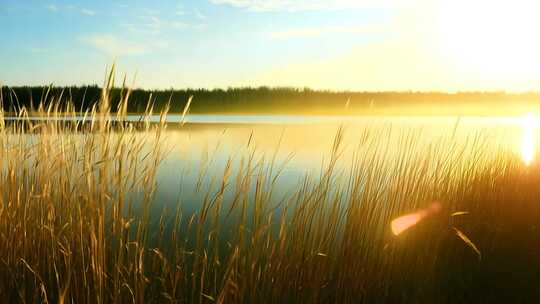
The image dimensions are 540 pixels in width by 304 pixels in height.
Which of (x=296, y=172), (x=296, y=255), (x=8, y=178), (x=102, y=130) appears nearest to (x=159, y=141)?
(x=102, y=130)

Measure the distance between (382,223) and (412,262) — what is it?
400 mm

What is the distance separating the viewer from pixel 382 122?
14.4 ft

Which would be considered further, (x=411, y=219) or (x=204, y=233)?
(x=411, y=219)

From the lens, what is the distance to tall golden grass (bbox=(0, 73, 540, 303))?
8.32 ft

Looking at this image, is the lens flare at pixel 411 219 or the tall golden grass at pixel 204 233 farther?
the lens flare at pixel 411 219

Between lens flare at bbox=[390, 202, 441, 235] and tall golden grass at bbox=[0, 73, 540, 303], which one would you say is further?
lens flare at bbox=[390, 202, 441, 235]

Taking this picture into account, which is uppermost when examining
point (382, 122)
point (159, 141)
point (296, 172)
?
point (382, 122)

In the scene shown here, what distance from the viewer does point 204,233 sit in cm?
285

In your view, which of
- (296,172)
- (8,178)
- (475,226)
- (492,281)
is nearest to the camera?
(8,178)

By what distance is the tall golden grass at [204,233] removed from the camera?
2.54m

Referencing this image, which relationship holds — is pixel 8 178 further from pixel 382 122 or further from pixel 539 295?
pixel 539 295

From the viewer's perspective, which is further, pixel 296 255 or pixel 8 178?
pixel 8 178

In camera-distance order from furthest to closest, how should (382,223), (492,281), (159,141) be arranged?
1. (492,281)
2. (382,223)
3. (159,141)

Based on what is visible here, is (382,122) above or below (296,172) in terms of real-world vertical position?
above
